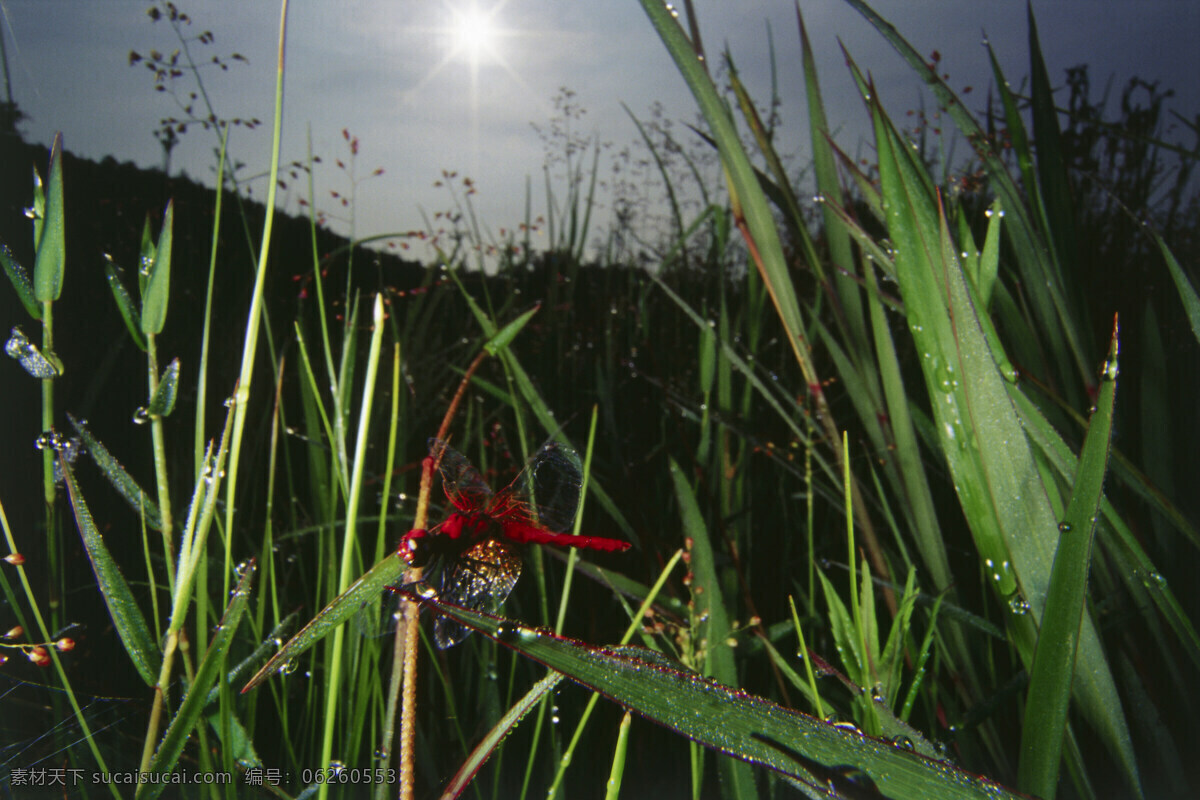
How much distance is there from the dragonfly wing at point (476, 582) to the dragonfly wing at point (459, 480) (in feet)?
0.09

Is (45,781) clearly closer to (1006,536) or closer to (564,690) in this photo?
(564,690)

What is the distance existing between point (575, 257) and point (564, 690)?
357mm

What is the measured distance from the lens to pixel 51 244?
0.37 metres

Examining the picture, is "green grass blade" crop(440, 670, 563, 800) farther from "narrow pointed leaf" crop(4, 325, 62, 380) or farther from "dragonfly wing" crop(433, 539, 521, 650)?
"narrow pointed leaf" crop(4, 325, 62, 380)

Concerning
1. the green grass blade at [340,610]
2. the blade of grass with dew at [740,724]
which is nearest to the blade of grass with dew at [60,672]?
the green grass blade at [340,610]

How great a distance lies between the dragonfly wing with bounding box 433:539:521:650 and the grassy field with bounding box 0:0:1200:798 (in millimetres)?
22

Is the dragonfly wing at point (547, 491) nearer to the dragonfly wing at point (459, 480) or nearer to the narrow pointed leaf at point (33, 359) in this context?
the dragonfly wing at point (459, 480)

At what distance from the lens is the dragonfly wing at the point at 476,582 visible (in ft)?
1.13

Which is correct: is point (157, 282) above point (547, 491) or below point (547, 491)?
above

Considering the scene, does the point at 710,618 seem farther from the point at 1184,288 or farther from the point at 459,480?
the point at 1184,288

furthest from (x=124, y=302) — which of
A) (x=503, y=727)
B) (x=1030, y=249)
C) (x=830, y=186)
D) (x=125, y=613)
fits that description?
(x=1030, y=249)

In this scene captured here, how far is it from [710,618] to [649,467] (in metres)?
0.18

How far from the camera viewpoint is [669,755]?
1.47ft

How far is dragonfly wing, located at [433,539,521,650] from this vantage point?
0.35 meters
